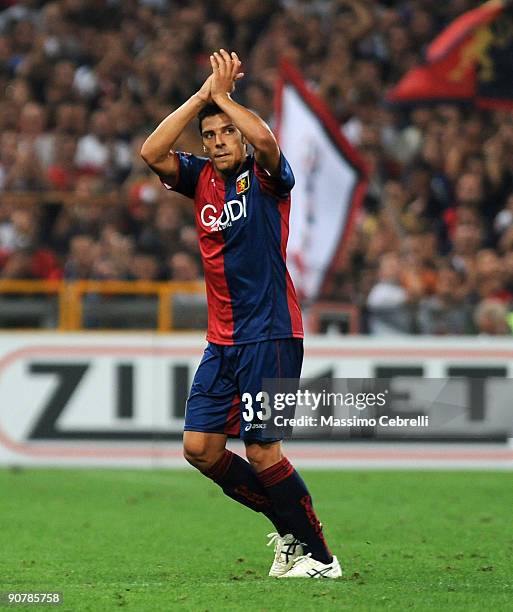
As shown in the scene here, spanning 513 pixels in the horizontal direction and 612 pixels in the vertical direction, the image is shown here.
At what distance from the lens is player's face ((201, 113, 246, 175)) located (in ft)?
21.1

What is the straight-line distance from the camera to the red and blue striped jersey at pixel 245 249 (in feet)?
21.3

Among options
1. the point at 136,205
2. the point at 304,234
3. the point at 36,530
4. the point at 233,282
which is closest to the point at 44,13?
the point at 136,205

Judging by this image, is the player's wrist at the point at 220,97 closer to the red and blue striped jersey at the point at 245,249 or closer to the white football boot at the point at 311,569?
the red and blue striped jersey at the point at 245,249

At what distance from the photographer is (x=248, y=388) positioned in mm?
6488

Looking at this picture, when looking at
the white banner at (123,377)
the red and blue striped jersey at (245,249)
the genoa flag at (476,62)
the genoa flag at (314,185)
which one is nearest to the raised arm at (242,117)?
the red and blue striped jersey at (245,249)

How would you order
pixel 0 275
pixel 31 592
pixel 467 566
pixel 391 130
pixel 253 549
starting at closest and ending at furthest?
pixel 31 592 < pixel 467 566 < pixel 253 549 < pixel 0 275 < pixel 391 130

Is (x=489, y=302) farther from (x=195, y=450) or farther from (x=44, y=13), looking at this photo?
(x=44, y=13)

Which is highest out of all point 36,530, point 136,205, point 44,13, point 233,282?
point 44,13

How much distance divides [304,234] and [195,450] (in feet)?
22.4

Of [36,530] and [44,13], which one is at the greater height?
[44,13]

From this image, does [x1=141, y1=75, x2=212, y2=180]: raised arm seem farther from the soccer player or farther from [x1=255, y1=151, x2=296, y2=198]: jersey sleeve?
[x1=255, y1=151, x2=296, y2=198]: jersey sleeve

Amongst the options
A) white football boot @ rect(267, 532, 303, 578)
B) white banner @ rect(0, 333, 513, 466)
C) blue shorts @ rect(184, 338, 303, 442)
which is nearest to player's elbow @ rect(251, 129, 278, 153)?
blue shorts @ rect(184, 338, 303, 442)

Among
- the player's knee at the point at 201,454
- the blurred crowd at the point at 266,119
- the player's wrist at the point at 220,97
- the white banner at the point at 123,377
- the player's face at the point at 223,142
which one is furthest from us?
the blurred crowd at the point at 266,119

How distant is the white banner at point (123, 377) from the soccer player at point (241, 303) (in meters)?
5.95
